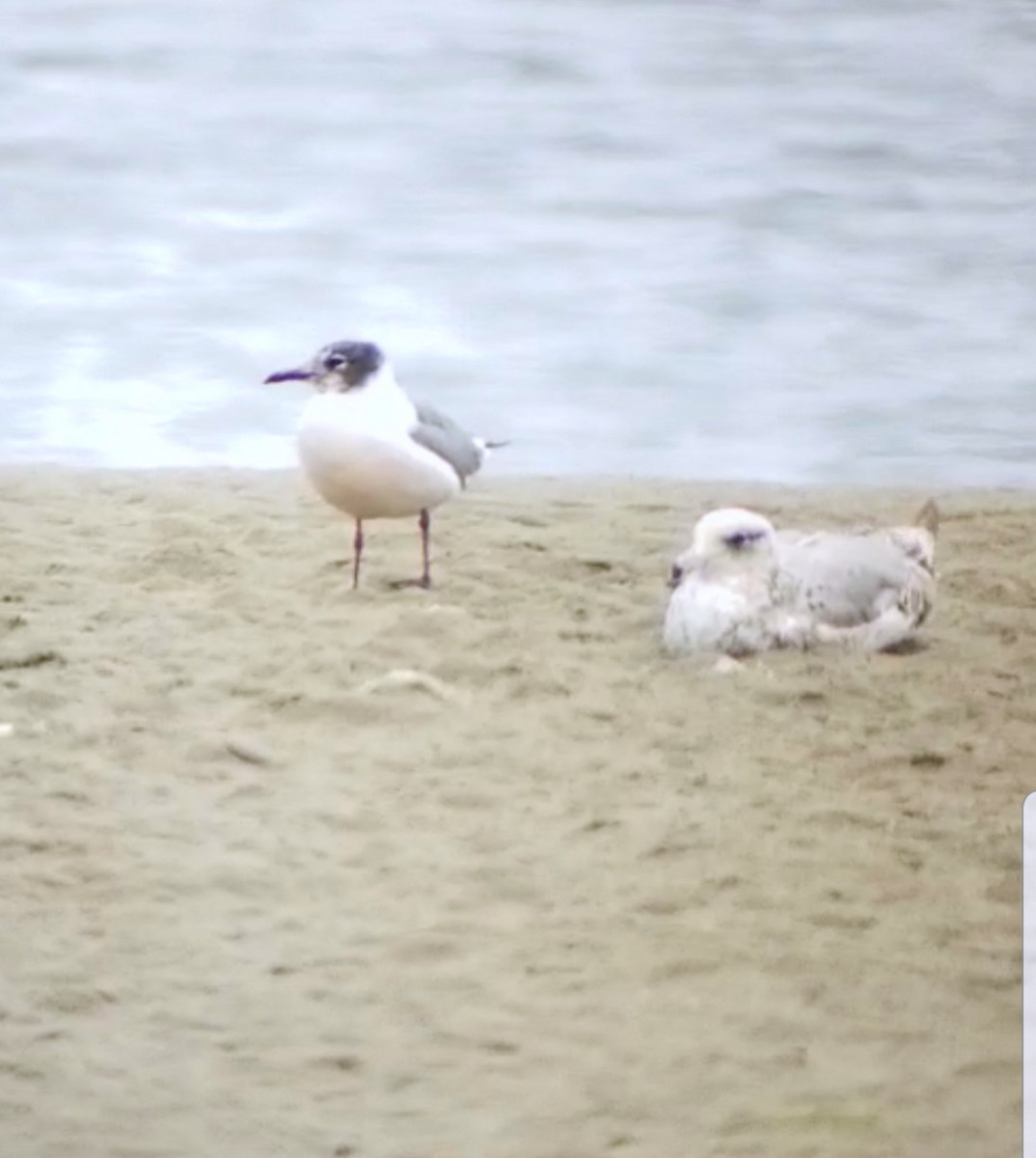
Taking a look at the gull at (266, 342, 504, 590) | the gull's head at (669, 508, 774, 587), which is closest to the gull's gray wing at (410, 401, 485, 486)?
the gull at (266, 342, 504, 590)

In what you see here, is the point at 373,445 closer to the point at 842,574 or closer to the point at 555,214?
the point at 555,214

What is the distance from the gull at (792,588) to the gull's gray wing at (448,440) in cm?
18

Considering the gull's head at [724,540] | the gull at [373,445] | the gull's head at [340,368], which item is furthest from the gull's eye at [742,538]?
the gull's head at [340,368]

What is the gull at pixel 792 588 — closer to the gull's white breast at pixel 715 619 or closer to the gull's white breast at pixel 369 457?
the gull's white breast at pixel 715 619

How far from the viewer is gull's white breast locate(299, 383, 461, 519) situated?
192 centimetres

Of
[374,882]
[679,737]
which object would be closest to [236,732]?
[374,882]

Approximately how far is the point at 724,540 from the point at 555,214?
0.92ft

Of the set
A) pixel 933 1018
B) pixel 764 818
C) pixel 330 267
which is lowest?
pixel 933 1018

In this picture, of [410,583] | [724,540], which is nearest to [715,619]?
[724,540]

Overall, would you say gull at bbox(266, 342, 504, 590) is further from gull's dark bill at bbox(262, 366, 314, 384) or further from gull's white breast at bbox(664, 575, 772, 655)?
gull's white breast at bbox(664, 575, 772, 655)

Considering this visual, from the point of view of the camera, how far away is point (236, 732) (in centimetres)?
173

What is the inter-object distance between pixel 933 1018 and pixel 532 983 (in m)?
0.24

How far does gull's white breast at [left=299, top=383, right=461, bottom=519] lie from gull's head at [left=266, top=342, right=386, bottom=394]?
0.03 feet

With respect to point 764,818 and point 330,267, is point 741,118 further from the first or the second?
point 764,818
